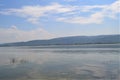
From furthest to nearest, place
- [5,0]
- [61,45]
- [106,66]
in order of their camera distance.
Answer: [61,45]
[106,66]
[5,0]

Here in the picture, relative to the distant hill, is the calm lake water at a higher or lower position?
lower

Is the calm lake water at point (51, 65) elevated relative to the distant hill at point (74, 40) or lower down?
lower down

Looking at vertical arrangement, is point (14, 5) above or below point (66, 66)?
above

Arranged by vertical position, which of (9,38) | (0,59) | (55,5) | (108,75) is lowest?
(108,75)

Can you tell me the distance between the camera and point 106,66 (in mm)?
3191

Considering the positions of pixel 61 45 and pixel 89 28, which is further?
pixel 61 45

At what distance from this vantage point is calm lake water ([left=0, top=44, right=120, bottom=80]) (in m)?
3.09

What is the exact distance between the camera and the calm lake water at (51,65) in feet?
10.1

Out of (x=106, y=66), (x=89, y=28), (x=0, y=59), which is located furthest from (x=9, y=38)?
(x=106, y=66)

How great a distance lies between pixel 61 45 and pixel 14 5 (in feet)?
2.57

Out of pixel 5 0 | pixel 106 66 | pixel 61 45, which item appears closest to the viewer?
pixel 5 0

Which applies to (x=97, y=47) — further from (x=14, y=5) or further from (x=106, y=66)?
(x=14, y=5)

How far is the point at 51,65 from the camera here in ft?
10.5

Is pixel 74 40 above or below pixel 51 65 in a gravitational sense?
above
